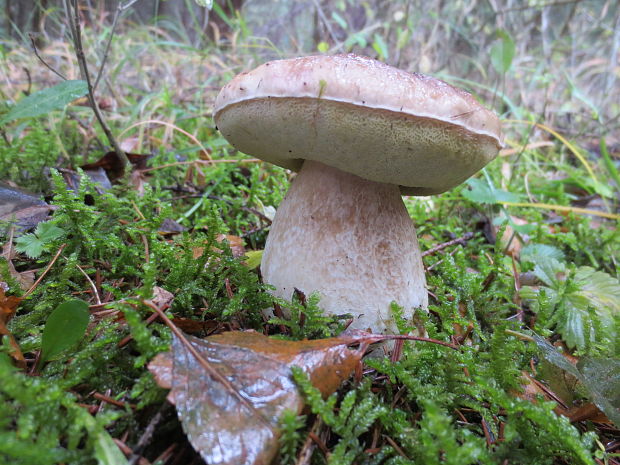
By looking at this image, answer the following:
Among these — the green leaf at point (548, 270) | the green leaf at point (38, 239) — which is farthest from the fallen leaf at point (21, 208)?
the green leaf at point (548, 270)

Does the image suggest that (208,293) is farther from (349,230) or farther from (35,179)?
(35,179)

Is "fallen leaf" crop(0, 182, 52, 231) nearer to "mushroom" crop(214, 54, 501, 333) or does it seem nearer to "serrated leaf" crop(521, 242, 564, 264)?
"mushroom" crop(214, 54, 501, 333)

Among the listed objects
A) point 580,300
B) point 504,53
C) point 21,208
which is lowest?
point 580,300

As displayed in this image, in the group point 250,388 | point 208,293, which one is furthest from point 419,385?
point 208,293

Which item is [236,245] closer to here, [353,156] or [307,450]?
[353,156]

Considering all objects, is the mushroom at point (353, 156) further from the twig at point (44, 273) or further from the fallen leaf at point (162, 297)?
the twig at point (44, 273)

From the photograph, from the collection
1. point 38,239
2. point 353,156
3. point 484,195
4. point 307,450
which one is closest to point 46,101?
point 38,239
